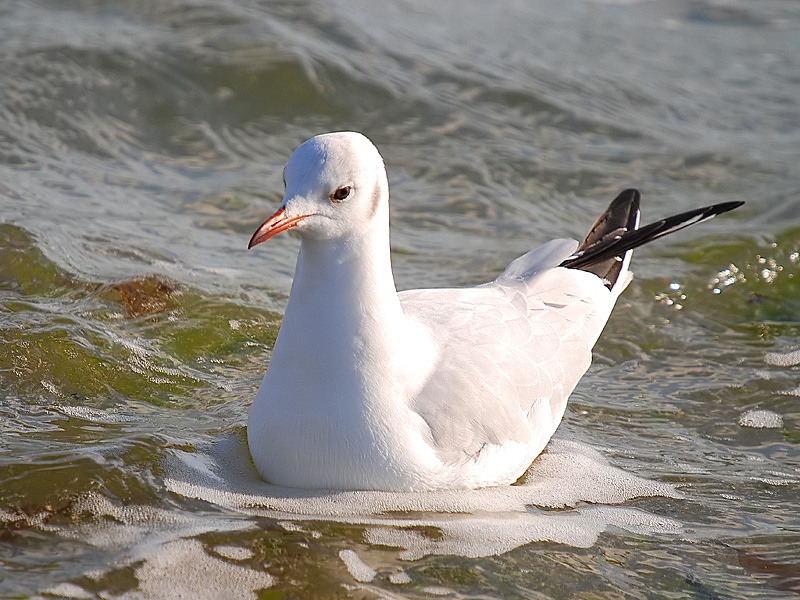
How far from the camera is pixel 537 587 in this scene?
3.57 m

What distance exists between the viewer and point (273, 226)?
351cm

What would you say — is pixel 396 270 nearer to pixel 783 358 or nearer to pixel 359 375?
pixel 783 358

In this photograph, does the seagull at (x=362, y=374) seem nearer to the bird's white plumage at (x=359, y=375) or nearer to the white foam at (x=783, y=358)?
the bird's white plumage at (x=359, y=375)

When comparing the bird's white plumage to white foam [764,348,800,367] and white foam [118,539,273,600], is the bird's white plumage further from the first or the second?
white foam [764,348,800,367]

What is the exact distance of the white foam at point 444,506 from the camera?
3807mm

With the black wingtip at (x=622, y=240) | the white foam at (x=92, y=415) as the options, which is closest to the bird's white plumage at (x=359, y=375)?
the white foam at (x=92, y=415)

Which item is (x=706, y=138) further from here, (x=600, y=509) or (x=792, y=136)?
(x=600, y=509)

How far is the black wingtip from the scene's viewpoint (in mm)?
4953

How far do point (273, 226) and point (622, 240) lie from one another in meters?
2.33

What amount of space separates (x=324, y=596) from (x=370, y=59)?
7.55 m

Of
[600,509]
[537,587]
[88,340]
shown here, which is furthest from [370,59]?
[537,587]

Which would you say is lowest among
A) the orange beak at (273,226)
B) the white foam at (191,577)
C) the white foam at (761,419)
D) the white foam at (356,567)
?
the white foam at (191,577)

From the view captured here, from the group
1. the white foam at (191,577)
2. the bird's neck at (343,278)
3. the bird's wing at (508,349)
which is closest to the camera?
the white foam at (191,577)

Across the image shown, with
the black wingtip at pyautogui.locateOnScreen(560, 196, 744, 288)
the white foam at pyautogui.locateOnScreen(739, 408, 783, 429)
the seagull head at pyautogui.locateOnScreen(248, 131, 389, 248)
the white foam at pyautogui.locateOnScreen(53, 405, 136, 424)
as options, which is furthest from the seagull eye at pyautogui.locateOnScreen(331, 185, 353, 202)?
the white foam at pyautogui.locateOnScreen(739, 408, 783, 429)
